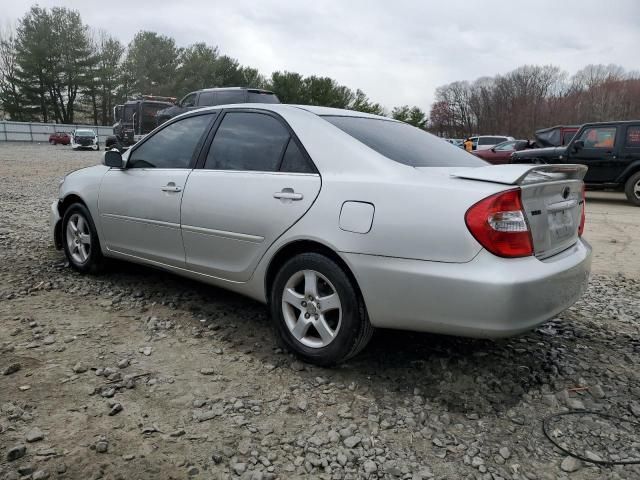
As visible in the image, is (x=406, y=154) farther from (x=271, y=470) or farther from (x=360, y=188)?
(x=271, y=470)

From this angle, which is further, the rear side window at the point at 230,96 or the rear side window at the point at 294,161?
the rear side window at the point at 230,96

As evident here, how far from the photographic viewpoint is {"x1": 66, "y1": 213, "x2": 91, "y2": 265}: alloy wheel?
15.5 ft

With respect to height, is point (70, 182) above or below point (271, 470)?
above

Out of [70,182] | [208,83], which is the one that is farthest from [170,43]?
[70,182]

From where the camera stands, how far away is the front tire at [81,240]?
4.66 m

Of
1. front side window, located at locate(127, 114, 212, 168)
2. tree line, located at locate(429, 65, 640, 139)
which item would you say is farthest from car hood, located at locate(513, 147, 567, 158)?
tree line, located at locate(429, 65, 640, 139)

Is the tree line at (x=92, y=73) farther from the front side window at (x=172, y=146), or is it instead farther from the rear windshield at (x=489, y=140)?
the front side window at (x=172, y=146)

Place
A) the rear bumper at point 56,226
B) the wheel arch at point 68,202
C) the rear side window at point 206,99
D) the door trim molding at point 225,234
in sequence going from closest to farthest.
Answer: the door trim molding at point 225,234 < the wheel arch at point 68,202 < the rear bumper at point 56,226 < the rear side window at point 206,99

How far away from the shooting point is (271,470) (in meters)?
2.18

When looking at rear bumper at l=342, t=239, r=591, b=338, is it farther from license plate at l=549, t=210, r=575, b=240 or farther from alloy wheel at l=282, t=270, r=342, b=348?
alloy wheel at l=282, t=270, r=342, b=348

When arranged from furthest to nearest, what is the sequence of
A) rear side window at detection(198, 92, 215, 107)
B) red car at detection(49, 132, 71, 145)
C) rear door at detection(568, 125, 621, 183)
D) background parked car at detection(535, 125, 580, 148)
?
red car at detection(49, 132, 71, 145)
background parked car at detection(535, 125, 580, 148)
rear side window at detection(198, 92, 215, 107)
rear door at detection(568, 125, 621, 183)

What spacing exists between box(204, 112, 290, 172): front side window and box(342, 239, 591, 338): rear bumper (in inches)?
38.1

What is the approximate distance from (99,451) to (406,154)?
86.9 inches

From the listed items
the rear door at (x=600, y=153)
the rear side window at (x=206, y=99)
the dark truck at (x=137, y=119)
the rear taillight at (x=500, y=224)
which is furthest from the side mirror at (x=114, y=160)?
the dark truck at (x=137, y=119)
